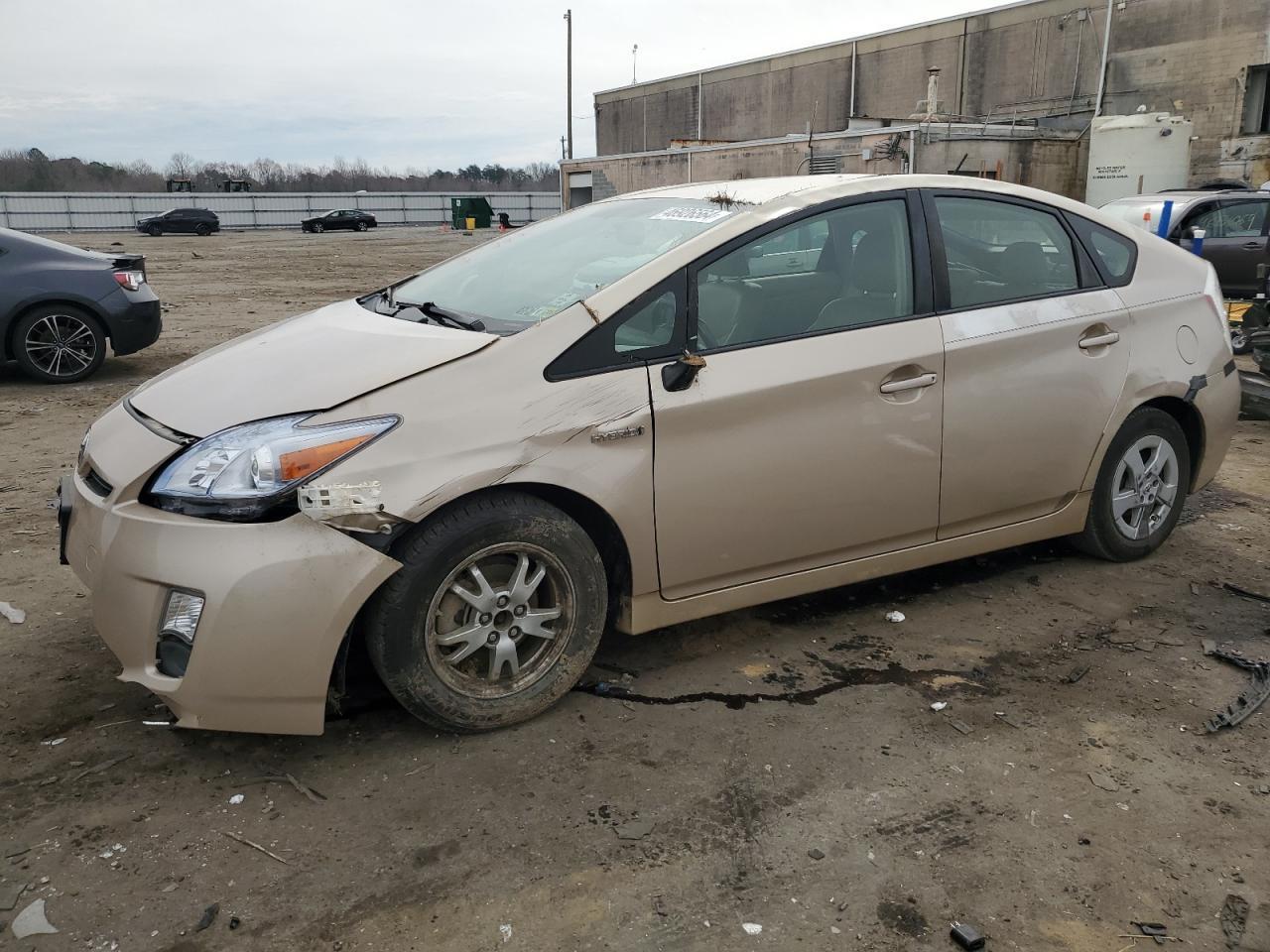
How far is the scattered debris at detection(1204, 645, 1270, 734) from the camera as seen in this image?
3.27 m

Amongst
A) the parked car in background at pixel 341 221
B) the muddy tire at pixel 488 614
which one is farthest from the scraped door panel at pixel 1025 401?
the parked car in background at pixel 341 221

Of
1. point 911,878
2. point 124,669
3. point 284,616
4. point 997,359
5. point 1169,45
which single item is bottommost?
point 911,878

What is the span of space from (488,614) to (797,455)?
1150 millimetres

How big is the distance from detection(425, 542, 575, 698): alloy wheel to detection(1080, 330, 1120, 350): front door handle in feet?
7.64

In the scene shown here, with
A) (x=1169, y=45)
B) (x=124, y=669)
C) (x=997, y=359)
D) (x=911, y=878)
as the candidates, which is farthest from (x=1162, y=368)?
(x=1169, y=45)

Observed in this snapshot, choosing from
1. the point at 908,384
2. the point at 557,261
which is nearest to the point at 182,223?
the point at 557,261

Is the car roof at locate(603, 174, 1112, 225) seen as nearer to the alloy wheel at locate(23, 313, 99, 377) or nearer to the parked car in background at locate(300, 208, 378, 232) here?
the alloy wheel at locate(23, 313, 99, 377)

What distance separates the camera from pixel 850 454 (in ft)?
11.5

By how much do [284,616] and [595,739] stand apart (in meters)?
1.01

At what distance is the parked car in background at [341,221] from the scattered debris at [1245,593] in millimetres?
54329

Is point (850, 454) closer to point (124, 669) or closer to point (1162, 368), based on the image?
point (1162, 368)

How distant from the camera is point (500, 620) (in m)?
3.06

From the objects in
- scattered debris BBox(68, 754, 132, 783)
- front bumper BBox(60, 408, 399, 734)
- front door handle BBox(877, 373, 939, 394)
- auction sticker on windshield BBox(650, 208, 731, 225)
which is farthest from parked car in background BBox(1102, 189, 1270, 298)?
scattered debris BBox(68, 754, 132, 783)

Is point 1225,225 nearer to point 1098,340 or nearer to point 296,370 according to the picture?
point 1098,340
